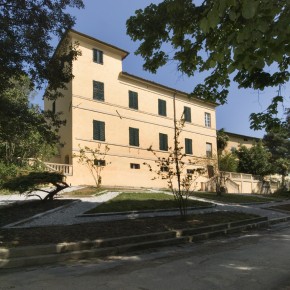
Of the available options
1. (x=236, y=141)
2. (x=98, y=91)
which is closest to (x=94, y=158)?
(x=98, y=91)

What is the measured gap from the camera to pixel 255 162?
45.8 m

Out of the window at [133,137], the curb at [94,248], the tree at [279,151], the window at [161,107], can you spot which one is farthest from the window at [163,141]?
the curb at [94,248]

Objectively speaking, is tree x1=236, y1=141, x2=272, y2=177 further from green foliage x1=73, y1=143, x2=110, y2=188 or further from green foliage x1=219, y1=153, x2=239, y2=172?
green foliage x1=73, y1=143, x2=110, y2=188

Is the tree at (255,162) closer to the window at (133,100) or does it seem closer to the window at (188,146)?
the window at (188,146)

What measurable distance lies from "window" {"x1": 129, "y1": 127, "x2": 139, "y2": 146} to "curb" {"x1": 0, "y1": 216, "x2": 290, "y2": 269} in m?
21.4

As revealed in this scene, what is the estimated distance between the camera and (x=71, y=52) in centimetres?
1190

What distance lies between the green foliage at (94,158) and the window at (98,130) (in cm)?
68

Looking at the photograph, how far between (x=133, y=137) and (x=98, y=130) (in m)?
3.96

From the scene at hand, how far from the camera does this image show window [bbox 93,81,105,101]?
31172 millimetres

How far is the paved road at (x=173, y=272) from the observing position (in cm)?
591

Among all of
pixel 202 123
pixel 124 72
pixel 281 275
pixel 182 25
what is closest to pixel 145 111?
pixel 124 72

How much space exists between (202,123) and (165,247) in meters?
31.7

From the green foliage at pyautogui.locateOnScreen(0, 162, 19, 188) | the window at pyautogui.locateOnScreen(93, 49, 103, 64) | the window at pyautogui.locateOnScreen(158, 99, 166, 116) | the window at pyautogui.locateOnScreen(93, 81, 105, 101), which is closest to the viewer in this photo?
the green foliage at pyautogui.locateOnScreen(0, 162, 19, 188)

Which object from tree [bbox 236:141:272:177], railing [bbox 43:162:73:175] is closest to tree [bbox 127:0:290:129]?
railing [bbox 43:162:73:175]
